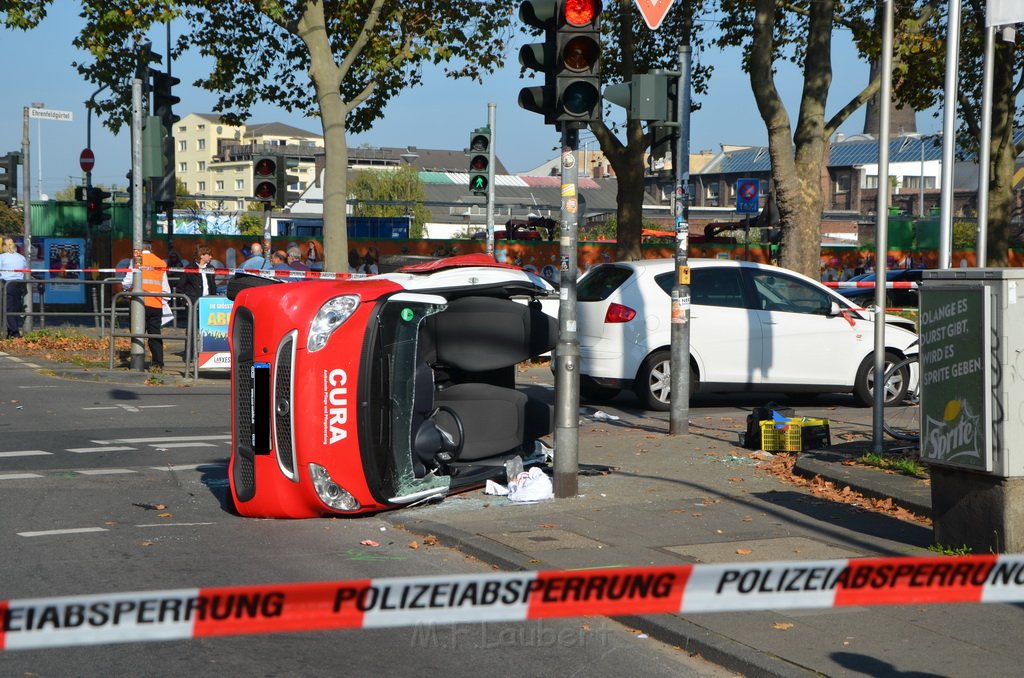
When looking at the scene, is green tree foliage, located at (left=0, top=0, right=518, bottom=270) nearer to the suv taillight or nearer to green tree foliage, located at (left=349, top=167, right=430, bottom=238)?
the suv taillight

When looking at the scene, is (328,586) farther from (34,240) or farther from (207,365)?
(34,240)

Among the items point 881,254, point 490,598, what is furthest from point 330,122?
point 490,598

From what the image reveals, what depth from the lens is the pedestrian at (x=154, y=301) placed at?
18.4 meters

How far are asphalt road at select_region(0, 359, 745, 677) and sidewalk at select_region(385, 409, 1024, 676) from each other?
9.4 inches

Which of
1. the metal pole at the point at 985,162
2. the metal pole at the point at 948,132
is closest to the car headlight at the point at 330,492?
the metal pole at the point at 948,132

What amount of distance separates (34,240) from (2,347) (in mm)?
13912

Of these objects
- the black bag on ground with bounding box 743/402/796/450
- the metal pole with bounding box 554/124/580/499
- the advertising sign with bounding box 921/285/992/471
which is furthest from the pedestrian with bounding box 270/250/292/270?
the advertising sign with bounding box 921/285/992/471

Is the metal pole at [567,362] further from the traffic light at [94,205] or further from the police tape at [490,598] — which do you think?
the traffic light at [94,205]

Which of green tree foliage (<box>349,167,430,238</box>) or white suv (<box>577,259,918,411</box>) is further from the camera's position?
green tree foliage (<box>349,167,430,238</box>)

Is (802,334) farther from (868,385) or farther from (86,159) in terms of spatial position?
(86,159)

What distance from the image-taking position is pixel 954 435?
22.5 feet

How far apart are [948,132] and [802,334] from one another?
540 centimetres

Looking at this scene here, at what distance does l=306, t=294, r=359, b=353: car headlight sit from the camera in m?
8.13

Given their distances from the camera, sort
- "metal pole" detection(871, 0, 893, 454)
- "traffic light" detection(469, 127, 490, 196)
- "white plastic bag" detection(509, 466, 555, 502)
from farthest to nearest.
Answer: "traffic light" detection(469, 127, 490, 196) < "metal pole" detection(871, 0, 893, 454) < "white plastic bag" detection(509, 466, 555, 502)
